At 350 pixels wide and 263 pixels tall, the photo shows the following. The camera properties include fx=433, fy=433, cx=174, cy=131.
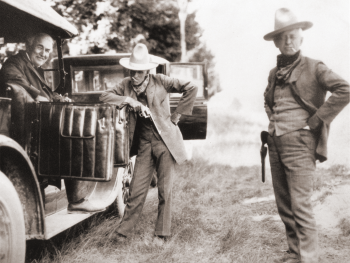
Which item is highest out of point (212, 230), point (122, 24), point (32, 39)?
point (122, 24)

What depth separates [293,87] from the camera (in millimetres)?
3652

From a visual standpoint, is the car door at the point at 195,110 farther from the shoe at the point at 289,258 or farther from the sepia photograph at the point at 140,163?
the shoe at the point at 289,258

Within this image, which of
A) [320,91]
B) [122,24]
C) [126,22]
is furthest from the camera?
[126,22]

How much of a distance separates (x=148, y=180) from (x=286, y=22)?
6.87 ft

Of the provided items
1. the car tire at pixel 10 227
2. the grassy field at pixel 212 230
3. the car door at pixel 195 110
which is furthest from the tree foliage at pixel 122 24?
the car tire at pixel 10 227

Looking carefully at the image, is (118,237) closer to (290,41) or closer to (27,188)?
(27,188)

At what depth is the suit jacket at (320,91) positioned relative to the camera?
11.2ft

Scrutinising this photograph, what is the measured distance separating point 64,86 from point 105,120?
1.45 metres

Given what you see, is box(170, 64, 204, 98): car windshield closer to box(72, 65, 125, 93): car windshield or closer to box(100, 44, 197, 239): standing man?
box(72, 65, 125, 93): car windshield

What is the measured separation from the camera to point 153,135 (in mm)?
4496

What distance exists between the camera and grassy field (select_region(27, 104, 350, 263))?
4.01m

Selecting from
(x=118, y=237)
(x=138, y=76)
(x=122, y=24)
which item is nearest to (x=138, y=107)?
(x=138, y=76)

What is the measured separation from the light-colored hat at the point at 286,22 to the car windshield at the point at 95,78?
3.71m

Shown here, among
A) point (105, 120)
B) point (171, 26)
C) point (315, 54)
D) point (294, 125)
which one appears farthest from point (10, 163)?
point (171, 26)
